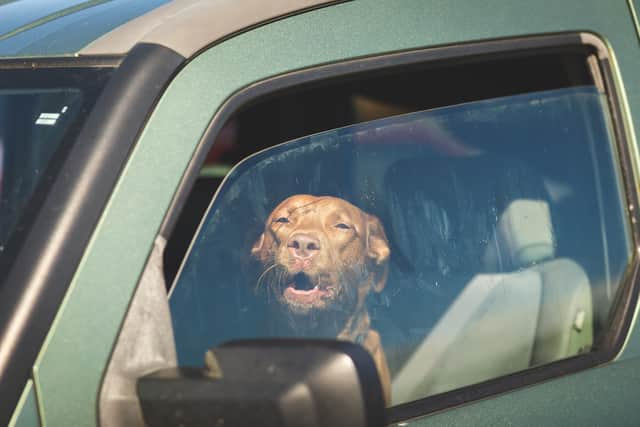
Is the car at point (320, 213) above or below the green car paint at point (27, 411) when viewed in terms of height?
above

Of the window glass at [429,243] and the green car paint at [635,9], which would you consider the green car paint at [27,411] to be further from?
the green car paint at [635,9]

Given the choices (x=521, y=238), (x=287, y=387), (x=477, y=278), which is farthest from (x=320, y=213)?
(x=287, y=387)

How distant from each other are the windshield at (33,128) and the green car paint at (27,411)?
0.22 meters

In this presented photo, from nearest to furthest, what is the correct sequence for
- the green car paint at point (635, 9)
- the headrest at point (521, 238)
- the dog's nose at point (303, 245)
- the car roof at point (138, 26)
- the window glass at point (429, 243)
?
1. the car roof at point (138, 26)
2. the window glass at point (429, 243)
3. the dog's nose at point (303, 245)
4. the headrest at point (521, 238)
5. the green car paint at point (635, 9)

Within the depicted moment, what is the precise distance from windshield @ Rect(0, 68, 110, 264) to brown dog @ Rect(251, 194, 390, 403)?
1.32 ft

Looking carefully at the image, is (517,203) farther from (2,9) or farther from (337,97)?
(2,9)

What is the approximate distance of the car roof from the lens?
1.84 m

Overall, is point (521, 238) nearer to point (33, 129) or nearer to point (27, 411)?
point (33, 129)

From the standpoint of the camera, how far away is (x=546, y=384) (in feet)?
7.22

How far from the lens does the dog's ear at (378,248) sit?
2.12 meters

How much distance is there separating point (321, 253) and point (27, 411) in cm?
74

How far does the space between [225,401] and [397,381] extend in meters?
0.63

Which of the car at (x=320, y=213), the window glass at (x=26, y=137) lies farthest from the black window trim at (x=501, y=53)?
the window glass at (x=26, y=137)

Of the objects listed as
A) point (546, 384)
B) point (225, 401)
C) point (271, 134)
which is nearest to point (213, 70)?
point (271, 134)
